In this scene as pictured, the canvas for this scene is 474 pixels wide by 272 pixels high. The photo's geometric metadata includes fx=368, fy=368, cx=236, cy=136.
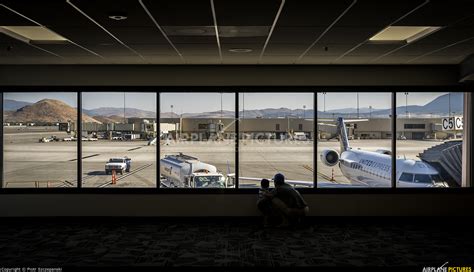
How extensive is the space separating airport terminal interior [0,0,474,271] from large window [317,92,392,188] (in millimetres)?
83

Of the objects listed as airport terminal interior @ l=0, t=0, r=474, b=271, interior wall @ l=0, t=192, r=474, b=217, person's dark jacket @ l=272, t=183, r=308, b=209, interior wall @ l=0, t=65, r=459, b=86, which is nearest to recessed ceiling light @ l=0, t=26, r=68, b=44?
airport terminal interior @ l=0, t=0, r=474, b=271

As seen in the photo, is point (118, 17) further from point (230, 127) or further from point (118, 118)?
point (118, 118)

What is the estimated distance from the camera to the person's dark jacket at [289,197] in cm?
597

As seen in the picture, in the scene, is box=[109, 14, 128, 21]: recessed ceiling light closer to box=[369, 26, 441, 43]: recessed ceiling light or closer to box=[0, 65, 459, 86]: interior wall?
box=[369, 26, 441, 43]: recessed ceiling light

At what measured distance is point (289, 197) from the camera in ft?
19.6

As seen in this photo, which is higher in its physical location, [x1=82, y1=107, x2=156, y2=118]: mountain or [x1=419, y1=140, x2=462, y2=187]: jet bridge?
[x1=82, y1=107, x2=156, y2=118]: mountain

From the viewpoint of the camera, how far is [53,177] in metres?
20.0

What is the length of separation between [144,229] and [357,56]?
14.6 ft

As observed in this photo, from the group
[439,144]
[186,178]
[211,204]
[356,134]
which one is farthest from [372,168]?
[186,178]

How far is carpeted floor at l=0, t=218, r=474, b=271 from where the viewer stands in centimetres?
448

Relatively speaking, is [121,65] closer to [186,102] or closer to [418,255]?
[186,102]

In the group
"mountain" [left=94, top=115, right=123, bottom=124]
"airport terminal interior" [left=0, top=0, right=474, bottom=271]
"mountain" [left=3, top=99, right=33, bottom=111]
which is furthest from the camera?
"mountain" [left=94, top=115, right=123, bottom=124]

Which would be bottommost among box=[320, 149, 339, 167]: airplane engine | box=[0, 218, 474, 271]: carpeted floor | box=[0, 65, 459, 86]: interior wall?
box=[0, 218, 474, 271]: carpeted floor

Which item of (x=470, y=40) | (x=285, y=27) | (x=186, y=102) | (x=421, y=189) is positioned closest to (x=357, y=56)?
(x=470, y=40)
